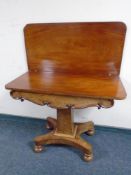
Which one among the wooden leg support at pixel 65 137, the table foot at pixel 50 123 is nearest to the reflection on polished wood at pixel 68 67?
the wooden leg support at pixel 65 137

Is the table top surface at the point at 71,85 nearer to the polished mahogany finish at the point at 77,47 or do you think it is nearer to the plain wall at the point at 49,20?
the polished mahogany finish at the point at 77,47

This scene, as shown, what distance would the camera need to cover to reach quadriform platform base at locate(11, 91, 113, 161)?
1.41 m

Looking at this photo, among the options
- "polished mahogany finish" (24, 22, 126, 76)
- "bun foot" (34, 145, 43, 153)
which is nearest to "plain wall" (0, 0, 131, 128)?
"polished mahogany finish" (24, 22, 126, 76)

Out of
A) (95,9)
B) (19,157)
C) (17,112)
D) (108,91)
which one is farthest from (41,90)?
(17,112)

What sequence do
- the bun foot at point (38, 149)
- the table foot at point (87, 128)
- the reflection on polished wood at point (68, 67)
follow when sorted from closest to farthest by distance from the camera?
the reflection on polished wood at point (68, 67), the bun foot at point (38, 149), the table foot at point (87, 128)

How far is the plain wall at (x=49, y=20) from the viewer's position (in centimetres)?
162

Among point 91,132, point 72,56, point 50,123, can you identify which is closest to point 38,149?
point 50,123

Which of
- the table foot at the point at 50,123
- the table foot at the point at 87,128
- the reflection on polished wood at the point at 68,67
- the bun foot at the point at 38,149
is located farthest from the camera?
the table foot at the point at 50,123

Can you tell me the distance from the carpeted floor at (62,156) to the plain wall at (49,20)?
179 millimetres

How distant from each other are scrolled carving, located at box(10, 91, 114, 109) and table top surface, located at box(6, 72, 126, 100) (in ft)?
0.18

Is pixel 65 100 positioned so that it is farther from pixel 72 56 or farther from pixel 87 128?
pixel 87 128

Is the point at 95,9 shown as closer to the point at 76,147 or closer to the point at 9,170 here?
the point at 76,147

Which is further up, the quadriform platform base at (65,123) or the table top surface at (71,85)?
the table top surface at (71,85)

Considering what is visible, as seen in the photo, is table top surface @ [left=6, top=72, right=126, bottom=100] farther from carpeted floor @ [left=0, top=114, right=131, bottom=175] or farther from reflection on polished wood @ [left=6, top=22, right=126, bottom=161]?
carpeted floor @ [left=0, top=114, right=131, bottom=175]
